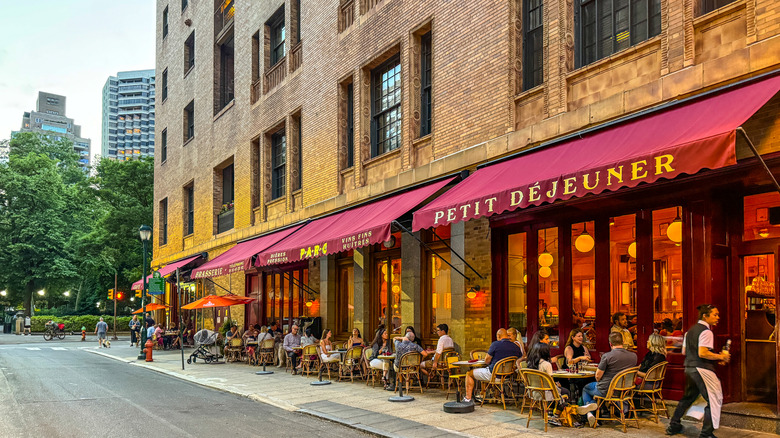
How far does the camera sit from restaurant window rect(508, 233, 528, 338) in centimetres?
1284

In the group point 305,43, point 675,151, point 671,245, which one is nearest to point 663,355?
point 671,245

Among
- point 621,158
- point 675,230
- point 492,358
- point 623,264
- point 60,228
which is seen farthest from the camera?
point 60,228

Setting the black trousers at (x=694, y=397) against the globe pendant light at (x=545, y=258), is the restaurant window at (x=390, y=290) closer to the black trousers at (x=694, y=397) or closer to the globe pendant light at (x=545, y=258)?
the globe pendant light at (x=545, y=258)

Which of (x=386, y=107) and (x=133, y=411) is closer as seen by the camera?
(x=133, y=411)

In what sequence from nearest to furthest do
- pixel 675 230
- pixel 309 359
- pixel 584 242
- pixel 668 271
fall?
pixel 675 230
pixel 668 271
pixel 584 242
pixel 309 359

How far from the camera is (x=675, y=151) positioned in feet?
25.6

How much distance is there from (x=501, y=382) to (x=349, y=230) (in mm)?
5239

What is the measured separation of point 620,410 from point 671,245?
→ 2773 mm

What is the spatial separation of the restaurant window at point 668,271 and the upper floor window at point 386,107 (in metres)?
8.02

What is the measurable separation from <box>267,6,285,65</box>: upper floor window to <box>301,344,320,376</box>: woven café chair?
11878 mm

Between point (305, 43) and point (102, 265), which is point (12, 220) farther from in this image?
point (305, 43)

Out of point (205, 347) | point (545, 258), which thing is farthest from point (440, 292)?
point (205, 347)

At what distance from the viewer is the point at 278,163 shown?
24.2 m

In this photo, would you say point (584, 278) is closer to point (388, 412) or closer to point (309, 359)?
point (388, 412)
